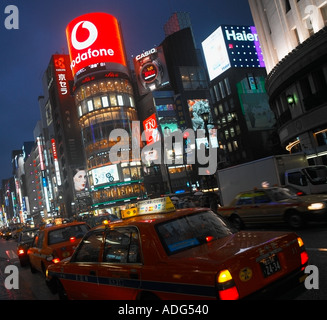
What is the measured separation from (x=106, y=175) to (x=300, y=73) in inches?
2050

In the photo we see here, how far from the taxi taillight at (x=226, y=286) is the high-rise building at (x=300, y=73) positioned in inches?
918

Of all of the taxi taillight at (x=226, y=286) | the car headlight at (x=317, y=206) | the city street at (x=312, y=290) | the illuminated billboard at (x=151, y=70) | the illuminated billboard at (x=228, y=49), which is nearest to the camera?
the taxi taillight at (x=226, y=286)

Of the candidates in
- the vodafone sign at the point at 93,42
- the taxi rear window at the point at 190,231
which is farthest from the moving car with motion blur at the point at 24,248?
the vodafone sign at the point at 93,42

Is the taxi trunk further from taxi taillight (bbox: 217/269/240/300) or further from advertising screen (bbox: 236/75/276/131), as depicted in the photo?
advertising screen (bbox: 236/75/276/131)

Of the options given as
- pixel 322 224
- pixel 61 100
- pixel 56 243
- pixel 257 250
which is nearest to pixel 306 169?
pixel 322 224

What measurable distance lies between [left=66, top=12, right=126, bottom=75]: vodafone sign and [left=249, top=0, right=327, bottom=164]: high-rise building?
51796mm

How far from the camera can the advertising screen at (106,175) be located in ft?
231

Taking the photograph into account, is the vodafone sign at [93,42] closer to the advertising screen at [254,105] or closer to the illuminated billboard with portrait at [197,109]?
the illuminated billboard with portrait at [197,109]

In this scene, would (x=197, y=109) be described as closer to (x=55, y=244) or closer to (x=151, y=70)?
(x=151, y=70)

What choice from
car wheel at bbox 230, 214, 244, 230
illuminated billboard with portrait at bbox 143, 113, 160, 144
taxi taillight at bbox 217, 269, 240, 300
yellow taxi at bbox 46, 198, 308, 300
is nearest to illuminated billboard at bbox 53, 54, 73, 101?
illuminated billboard with portrait at bbox 143, 113, 160, 144
